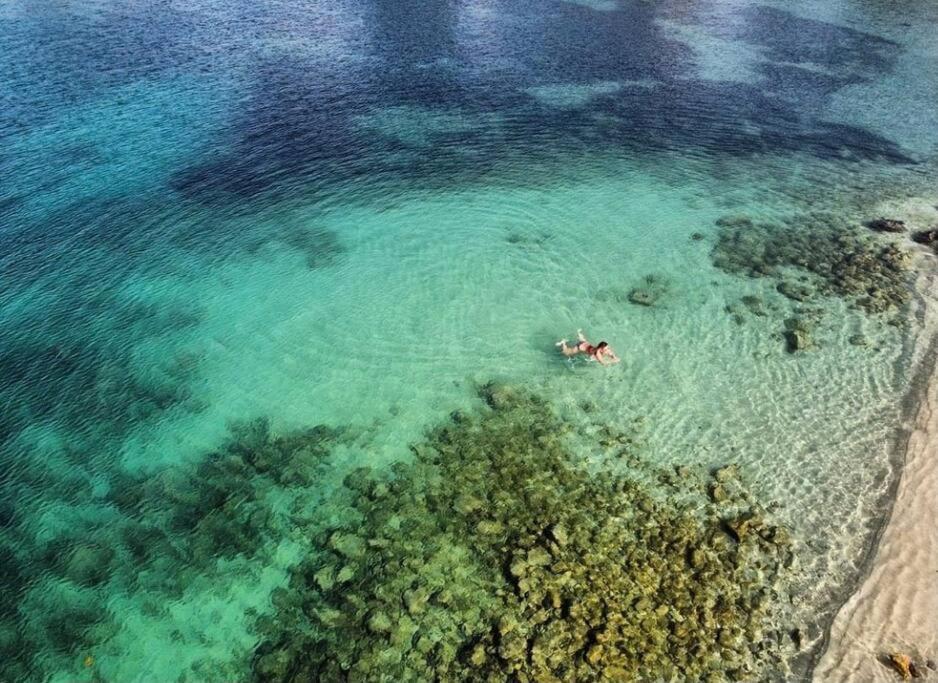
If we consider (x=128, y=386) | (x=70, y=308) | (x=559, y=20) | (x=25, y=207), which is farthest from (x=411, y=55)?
(x=128, y=386)

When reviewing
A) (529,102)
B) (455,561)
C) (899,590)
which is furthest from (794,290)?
(529,102)

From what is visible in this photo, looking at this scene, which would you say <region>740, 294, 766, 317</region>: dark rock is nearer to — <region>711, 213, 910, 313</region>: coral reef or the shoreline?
<region>711, 213, 910, 313</region>: coral reef

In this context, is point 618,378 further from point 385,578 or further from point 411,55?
point 411,55

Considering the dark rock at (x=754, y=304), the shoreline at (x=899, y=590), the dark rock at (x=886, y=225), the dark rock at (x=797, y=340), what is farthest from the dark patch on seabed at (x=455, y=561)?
the dark rock at (x=886, y=225)

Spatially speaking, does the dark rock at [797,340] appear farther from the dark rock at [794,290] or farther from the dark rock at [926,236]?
the dark rock at [926,236]

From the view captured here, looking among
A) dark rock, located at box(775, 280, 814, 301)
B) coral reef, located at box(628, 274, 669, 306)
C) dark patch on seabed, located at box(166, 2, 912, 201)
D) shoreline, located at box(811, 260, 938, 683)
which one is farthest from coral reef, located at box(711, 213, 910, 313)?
dark patch on seabed, located at box(166, 2, 912, 201)
